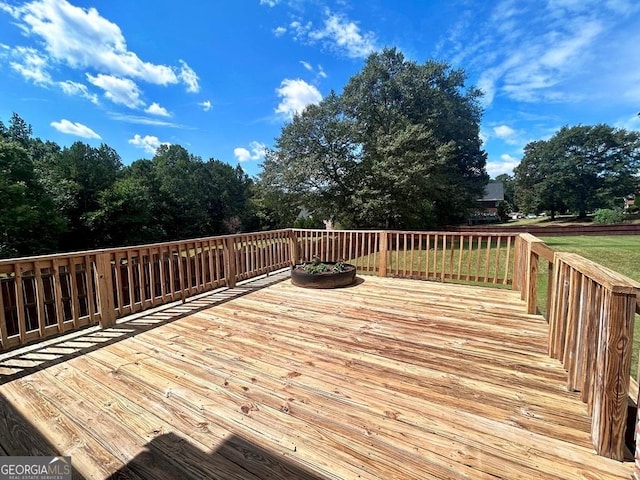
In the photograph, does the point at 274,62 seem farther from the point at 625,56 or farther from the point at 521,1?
the point at 625,56

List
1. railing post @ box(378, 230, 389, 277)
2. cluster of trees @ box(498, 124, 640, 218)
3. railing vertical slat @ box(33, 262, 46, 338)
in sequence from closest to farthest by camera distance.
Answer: railing vertical slat @ box(33, 262, 46, 338), railing post @ box(378, 230, 389, 277), cluster of trees @ box(498, 124, 640, 218)

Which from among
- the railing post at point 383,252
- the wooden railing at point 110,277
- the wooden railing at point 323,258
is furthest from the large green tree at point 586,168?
the wooden railing at point 110,277

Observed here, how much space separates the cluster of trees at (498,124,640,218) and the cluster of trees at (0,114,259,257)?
1239 inches

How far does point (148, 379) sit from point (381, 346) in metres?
1.96

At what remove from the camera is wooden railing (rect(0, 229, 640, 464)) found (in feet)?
4.58

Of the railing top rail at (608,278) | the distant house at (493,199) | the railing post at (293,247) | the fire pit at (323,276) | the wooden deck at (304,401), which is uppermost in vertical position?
the distant house at (493,199)

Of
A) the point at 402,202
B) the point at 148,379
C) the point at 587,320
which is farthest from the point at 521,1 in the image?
the point at 148,379

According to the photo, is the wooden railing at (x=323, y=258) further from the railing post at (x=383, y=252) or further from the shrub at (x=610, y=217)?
the shrub at (x=610, y=217)

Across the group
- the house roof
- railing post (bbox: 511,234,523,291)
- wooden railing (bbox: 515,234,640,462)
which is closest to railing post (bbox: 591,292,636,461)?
wooden railing (bbox: 515,234,640,462)

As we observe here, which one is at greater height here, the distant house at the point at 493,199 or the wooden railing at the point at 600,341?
the distant house at the point at 493,199

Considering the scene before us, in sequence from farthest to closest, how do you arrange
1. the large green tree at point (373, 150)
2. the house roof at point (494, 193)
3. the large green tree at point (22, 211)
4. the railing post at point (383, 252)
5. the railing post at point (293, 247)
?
the house roof at point (494, 193) < the large green tree at point (373, 150) < the large green tree at point (22, 211) < the railing post at point (293, 247) < the railing post at point (383, 252)

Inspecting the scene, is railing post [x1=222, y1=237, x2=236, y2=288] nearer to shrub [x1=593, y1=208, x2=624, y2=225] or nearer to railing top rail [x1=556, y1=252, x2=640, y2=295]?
railing top rail [x1=556, y1=252, x2=640, y2=295]

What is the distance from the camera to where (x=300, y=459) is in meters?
1.45

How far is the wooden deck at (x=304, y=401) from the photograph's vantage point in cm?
143
